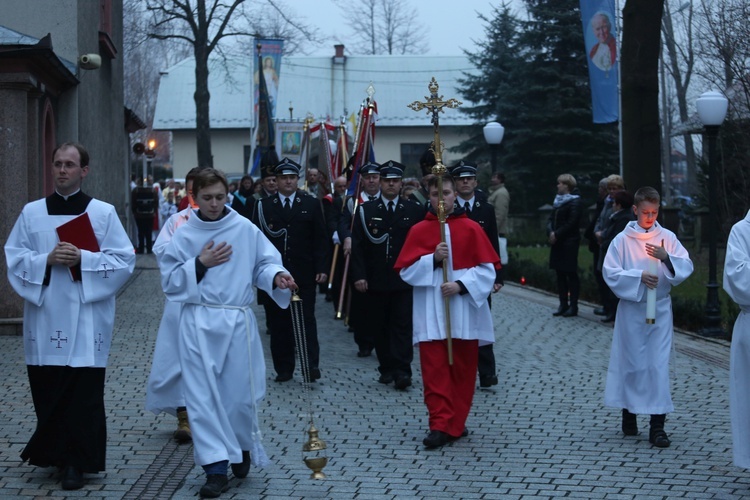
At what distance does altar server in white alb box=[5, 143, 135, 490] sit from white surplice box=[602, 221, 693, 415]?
3664 mm

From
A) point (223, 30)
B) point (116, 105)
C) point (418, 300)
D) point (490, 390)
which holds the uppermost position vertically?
point (223, 30)

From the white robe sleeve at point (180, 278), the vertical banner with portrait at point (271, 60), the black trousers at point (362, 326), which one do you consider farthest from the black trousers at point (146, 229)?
the white robe sleeve at point (180, 278)

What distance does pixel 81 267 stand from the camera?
277 inches

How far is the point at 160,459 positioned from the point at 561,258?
9281mm

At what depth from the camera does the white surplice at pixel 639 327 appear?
27.6 feet

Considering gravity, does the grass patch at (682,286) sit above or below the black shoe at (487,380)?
above

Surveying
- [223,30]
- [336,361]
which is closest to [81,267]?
[336,361]

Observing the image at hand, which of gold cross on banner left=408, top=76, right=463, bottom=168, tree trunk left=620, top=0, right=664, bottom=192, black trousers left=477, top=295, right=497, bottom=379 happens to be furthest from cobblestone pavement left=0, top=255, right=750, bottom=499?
tree trunk left=620, top=0, right=664, bottom=192

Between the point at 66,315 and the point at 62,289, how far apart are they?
16cm

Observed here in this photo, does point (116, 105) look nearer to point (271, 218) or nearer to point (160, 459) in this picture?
point (271, 218)

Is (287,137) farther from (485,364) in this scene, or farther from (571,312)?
(485,364)

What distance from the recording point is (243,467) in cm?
707

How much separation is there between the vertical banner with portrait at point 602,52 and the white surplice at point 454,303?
1066 centimetres

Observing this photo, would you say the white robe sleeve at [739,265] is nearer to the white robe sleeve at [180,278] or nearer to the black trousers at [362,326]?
the white robe sleeve at [180,278]
